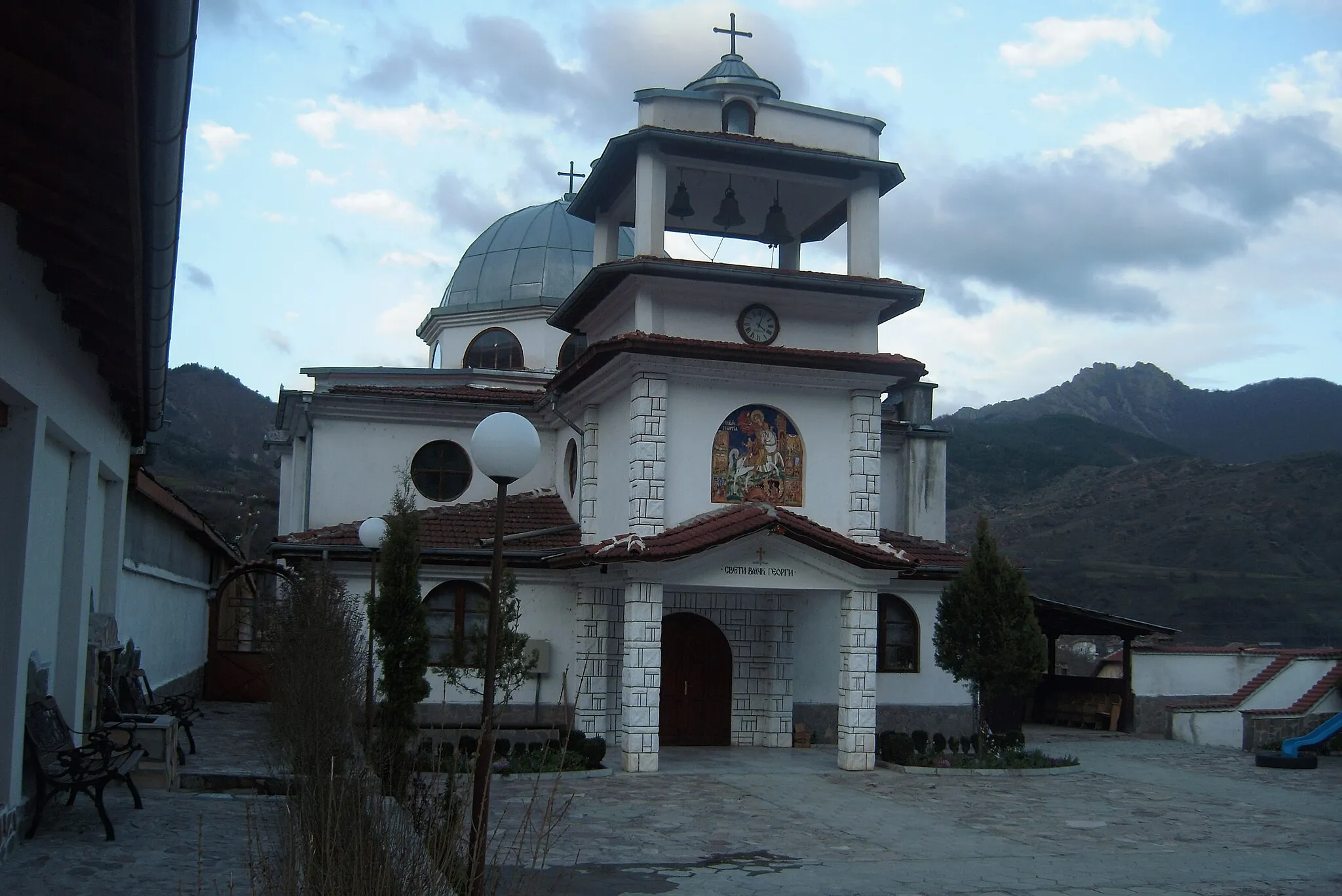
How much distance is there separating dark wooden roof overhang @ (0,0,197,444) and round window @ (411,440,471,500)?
45.7ft

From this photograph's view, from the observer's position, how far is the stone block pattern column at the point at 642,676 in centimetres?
1658

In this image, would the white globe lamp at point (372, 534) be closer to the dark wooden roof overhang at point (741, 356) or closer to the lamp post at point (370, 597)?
the lamp post at point (370, 597)

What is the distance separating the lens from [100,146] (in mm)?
5488

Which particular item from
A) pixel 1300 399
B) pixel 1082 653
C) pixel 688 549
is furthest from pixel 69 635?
pixel 1300 399

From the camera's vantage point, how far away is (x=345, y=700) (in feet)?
42.4

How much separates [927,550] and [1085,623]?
5.42 meters

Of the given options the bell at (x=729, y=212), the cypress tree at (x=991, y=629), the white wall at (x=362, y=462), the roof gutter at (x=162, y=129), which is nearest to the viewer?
the roof gutter at (x=162, y=129)

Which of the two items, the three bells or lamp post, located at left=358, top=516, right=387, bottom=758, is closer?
lamp post, located at left=358, top=516, right=387, bottom=758

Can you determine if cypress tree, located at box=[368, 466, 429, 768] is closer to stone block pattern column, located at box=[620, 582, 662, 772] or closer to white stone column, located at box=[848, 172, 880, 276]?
stone block pattern column, located at box=[620, 582, 662, 772]

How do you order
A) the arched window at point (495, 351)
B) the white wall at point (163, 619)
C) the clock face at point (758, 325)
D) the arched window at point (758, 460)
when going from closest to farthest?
1. the white wall at point (163, 619)
2. the arched window at point (758, 460)
3. the clock face at point (758, 325)
4. the arched window at point (495, 351)

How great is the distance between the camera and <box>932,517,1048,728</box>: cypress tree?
17625 mm

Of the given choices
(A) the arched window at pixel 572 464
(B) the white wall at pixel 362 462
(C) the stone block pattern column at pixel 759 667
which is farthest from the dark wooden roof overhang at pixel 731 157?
(C) the stone block pattern column at pixel 759 667

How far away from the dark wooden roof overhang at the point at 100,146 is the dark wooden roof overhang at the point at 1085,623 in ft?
64.4

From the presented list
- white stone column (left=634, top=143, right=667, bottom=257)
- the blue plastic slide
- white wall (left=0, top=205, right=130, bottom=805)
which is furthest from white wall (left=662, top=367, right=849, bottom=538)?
the blue plastic slide
